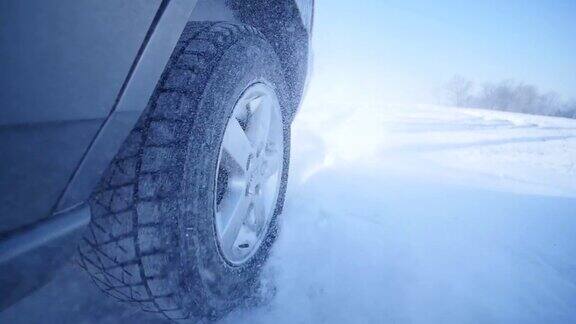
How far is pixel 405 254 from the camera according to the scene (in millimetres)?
Result: 1928

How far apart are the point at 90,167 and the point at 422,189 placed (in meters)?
2.92

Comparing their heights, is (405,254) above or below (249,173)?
below

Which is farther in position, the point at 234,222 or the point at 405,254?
the point at 405,254

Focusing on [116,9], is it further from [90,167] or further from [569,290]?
[569,290]

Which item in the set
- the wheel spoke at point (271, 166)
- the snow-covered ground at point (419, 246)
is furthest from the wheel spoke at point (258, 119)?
the snow-covered ground at point (419, 246)

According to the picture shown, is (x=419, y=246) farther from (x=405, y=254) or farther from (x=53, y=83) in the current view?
(x=53, y=83)

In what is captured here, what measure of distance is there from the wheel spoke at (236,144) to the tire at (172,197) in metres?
0.08

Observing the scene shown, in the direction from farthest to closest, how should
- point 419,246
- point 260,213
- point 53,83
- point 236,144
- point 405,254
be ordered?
point 419,246
point 405,254
point 260,213
point 236,144
point 53,83

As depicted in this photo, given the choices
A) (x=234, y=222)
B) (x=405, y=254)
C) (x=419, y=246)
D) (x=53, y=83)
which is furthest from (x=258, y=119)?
(x=419, y=246)

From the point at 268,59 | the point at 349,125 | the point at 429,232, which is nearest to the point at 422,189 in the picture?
the point at 429,232

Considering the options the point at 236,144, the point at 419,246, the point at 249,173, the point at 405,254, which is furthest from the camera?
the point at 419,246

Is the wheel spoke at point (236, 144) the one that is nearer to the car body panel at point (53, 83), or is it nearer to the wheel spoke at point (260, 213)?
the wheel spoke at point (260, 213)

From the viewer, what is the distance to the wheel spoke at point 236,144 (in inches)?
45.6

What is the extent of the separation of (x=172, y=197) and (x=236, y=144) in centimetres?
38
